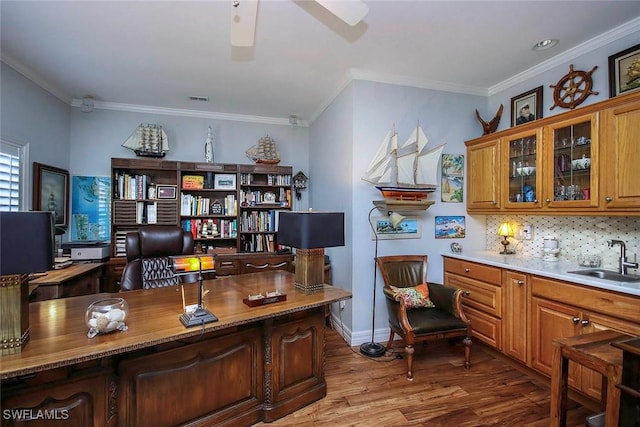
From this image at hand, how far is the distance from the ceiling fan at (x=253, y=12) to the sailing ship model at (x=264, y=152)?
2.41 m

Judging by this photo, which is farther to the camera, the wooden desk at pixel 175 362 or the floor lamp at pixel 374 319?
the floor lamp at pixel 374 319

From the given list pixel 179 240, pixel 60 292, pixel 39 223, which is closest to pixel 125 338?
pixel 39 223

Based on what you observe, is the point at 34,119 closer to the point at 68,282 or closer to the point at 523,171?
the point at 68,282

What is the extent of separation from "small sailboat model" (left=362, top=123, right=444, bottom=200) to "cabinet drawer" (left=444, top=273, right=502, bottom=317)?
3.19 ft

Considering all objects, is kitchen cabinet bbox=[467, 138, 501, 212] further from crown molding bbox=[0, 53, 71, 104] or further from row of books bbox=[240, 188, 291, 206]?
crown molding bbox=[0, 53, 71, 104]

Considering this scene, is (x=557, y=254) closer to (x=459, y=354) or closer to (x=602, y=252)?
(x=602, y=252)

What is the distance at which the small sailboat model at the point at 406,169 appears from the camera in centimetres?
304

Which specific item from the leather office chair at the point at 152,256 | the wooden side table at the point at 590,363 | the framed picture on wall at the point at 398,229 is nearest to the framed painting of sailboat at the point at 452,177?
the framed picture on wall at the point at 398,229

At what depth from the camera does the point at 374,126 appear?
3.21 meters

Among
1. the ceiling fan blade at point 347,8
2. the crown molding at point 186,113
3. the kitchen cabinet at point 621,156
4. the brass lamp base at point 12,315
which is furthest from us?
the crown molding at point 186,113

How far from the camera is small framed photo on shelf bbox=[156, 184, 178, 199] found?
158 inches

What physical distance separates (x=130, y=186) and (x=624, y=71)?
5.08 m

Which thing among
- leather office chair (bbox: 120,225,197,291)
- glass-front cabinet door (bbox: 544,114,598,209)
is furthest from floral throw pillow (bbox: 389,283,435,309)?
leather office chair (bbox: 120,225,197,291)

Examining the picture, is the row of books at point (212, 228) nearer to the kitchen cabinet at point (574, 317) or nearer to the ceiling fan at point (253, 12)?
the ceiling fan at point (253, 12)
